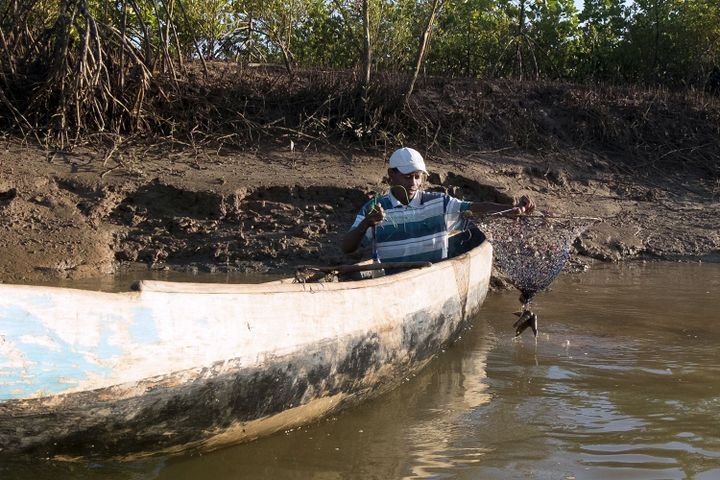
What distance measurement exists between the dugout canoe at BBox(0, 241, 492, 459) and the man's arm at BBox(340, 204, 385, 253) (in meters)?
0.59

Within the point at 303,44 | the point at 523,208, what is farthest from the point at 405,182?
the point at 303,44

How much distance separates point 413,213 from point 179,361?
231 cm

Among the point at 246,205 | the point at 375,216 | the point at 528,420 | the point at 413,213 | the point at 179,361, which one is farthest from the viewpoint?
the point at 246,205

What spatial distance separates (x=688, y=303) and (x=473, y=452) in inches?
149

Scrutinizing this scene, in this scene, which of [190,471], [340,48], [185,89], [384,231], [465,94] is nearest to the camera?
[190,471]

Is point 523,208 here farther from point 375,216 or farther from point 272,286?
point 272,286

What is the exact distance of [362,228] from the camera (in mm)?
4812

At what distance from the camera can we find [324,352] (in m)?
3.72

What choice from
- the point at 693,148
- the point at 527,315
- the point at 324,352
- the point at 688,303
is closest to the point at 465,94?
the point at 693,148

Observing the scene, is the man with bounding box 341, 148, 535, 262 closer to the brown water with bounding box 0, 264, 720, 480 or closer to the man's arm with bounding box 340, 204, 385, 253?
the man's arm with bounding box 340, 204, 385, 253

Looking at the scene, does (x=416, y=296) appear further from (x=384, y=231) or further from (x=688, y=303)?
(x=688, y=303)

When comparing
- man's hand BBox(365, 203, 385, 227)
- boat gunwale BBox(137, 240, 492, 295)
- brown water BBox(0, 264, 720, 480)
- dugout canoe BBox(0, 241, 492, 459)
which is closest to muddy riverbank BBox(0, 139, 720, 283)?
brown water BBox(0, 264, 720, 480)

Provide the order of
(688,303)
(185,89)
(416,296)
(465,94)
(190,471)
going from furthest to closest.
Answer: (465,94) < (185,89) < (688,303) < (416,296) < (190,471)

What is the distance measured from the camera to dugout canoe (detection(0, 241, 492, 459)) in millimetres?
2844
